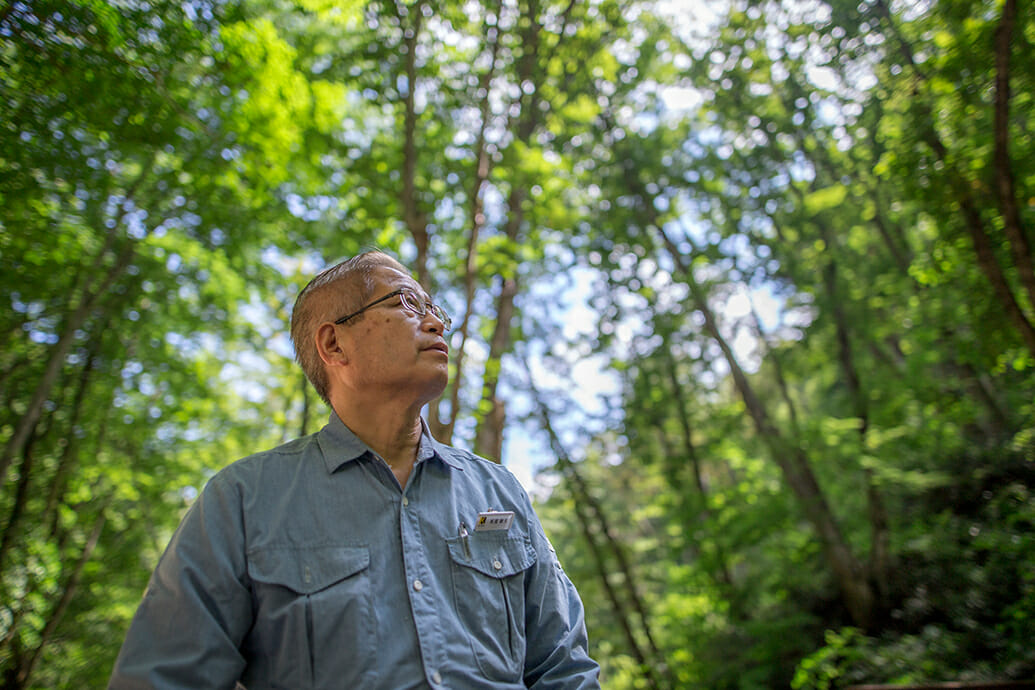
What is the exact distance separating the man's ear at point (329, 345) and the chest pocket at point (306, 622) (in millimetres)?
591

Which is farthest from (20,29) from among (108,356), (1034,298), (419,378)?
(1034,298)

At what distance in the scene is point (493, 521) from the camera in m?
1.52

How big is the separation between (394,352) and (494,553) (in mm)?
634

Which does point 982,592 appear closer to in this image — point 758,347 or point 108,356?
point 758,347

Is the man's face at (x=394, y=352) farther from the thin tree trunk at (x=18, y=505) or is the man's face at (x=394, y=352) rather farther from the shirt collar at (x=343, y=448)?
the thin tree trunk at (x=18, y=505)

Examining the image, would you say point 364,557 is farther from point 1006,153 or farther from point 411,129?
point 1006,153

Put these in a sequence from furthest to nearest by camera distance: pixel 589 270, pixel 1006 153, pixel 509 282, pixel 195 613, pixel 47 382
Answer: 1. pixel 589 270
2. pixel 509 282
3. pixel 47 382
4. pixel 1006 153
5. pixel 195 613

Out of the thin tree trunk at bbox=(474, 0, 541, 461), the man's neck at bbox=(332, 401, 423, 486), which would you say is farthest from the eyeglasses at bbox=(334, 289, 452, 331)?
the thin tree trunk at bbox=(474, 0, 541, 461)

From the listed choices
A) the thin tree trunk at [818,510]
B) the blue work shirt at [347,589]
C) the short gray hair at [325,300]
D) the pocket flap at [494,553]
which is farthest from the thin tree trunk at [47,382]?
the thin tree trunk at [818,510]

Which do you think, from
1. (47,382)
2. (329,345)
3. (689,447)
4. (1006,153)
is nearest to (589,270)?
(689,447)

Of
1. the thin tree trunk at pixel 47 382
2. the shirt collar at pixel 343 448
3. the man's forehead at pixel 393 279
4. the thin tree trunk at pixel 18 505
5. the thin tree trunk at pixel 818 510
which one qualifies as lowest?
the thin tree trunk at pixel 818 510

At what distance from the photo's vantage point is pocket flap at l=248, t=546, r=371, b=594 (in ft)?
3.98

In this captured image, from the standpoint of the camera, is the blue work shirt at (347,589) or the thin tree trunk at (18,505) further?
the thin tree trunk at (18,505)

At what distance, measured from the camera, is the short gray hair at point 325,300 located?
169 centimetres
